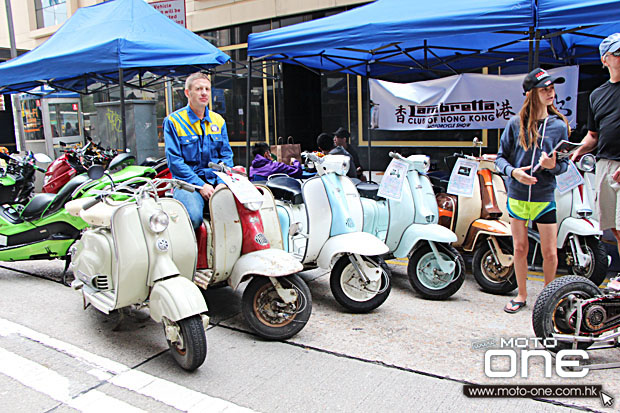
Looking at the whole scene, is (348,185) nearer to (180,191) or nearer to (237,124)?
(180,191)

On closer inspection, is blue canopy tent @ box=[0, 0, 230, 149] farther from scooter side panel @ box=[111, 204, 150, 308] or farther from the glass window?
the glass window

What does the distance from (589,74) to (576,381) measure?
24.5ft

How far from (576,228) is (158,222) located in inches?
148

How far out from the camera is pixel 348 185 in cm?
482

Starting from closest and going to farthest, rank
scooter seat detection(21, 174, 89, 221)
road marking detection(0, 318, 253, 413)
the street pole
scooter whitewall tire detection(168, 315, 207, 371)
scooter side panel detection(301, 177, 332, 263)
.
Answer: road marking detection(0, 318, 253, 413) < scooter whitewall tire detection(168, 315, 207, 371) < scooter side panel detection(301, 177, 332, 263) < scooter seat detection(21, 174, 89, 221) < the street pole

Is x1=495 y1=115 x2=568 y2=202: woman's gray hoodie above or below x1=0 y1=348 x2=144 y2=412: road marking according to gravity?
above

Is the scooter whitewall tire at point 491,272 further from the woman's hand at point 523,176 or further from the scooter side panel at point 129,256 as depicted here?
the scooter side panel at point 129,256

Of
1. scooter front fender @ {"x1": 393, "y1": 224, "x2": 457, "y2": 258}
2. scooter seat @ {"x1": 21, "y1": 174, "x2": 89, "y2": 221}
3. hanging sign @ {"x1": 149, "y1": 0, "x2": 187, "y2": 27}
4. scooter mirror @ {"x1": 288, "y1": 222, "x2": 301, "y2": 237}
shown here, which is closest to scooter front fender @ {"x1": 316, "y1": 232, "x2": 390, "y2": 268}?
scooter mirror @ {"x1": 288, "y1": 222, "x2": 301, "y2": 237}

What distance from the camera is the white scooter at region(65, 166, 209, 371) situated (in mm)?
3270

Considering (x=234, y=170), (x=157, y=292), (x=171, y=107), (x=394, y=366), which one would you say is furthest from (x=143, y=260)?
(x=171, y=107)

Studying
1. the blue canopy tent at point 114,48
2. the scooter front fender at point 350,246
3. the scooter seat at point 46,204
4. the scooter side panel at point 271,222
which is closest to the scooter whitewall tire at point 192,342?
the scooter side panel at point 271,222

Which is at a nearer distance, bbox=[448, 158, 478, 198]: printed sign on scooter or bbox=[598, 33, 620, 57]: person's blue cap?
bbox=[598, 33, 620, 57]: person's blue cap

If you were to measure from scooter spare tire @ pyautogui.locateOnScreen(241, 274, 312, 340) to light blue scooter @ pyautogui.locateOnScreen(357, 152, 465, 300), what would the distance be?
1461 mm

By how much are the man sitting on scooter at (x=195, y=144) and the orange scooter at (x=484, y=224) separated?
2.39m
